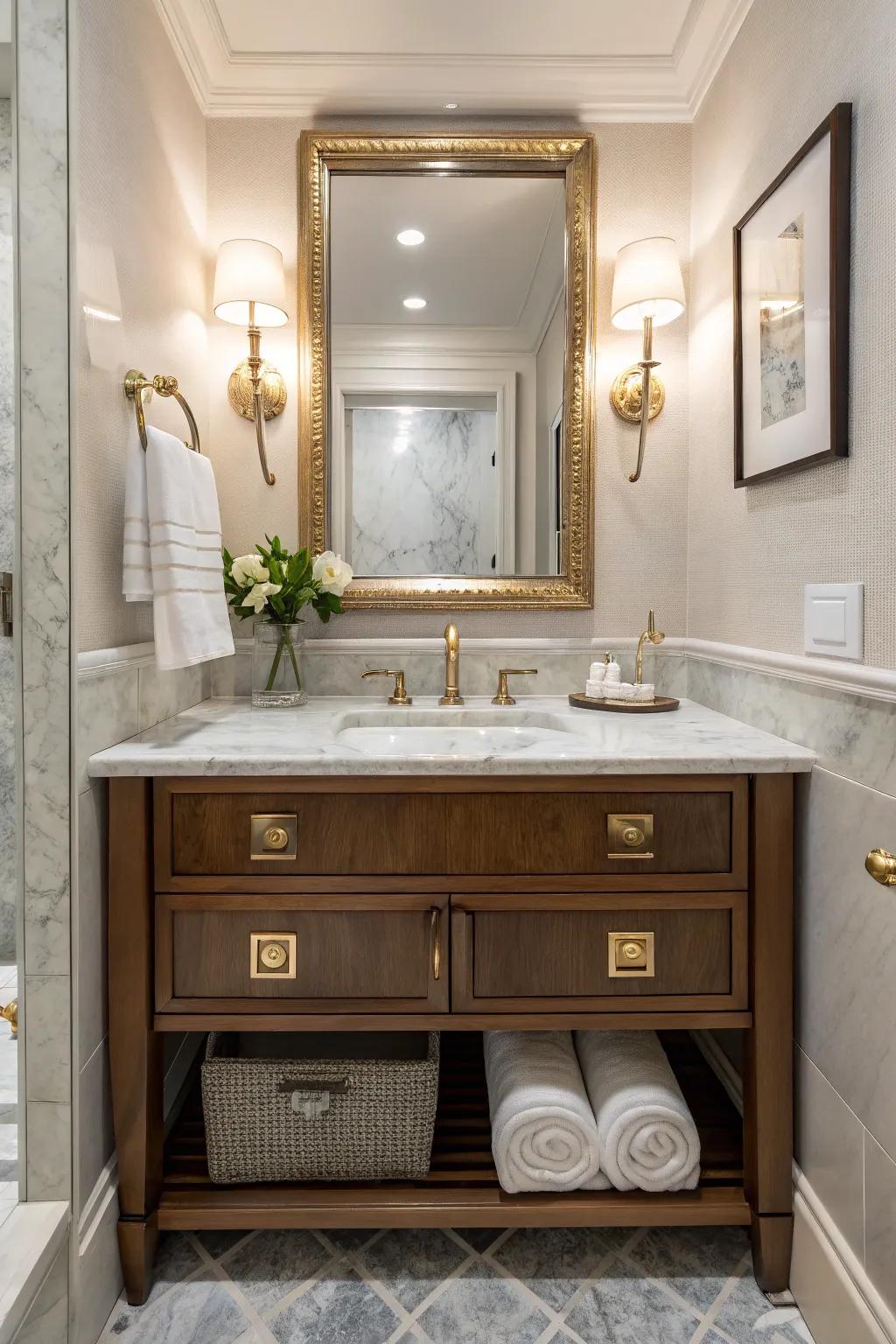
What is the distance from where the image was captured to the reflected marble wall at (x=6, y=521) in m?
1.15

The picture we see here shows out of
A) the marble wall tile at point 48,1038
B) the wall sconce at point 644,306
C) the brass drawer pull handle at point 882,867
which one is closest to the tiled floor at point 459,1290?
the marble wall tile at point 48,1038

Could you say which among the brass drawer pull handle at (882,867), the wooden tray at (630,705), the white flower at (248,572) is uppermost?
the white flower at (248,572)

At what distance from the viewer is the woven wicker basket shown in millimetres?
1292

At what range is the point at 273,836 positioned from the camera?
4.04 feet

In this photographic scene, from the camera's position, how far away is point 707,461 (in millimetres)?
1761

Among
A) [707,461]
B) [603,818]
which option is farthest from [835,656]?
[707,461]

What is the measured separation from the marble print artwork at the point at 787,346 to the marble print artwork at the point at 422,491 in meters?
0.61

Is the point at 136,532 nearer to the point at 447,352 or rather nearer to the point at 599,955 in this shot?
the point at 447,352

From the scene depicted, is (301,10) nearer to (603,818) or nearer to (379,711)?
(379,711)

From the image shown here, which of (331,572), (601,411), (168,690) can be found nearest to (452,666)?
(331,572)

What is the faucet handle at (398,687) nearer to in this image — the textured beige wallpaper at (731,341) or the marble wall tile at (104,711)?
the marble wall tile at (104,711)

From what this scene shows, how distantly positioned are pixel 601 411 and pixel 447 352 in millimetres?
385

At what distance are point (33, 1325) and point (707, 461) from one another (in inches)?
73.6

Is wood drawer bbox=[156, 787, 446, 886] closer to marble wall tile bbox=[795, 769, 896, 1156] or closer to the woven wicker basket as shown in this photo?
the woven wicker basket
